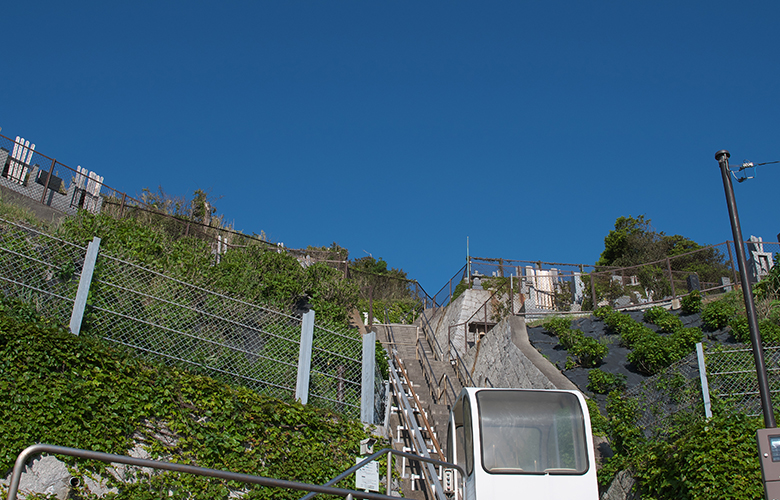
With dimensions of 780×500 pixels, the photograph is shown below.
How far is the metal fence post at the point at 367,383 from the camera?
9414 mm

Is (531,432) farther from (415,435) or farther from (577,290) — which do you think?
(577,290)

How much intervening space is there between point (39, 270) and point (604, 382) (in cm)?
1038

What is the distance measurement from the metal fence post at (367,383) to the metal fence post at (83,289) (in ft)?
14.2

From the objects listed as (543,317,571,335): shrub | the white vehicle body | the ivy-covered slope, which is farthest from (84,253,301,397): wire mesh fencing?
(543,317,571,335): shrub

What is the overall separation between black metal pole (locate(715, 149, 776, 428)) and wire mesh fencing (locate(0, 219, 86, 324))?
896 centimetres

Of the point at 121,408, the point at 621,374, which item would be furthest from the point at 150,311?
the point at 621,374

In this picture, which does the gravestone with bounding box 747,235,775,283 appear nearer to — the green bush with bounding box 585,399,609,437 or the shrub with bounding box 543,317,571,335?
the shrub with bounding box 543,317,571,335

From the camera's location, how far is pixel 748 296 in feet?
25.1

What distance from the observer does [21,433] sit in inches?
240

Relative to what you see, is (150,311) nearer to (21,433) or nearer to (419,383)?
(21,433)

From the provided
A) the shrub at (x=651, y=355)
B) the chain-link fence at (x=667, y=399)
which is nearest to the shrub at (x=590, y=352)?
the shrub at (x=651, y=355)

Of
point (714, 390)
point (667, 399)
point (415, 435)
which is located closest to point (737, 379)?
point (714, 390)

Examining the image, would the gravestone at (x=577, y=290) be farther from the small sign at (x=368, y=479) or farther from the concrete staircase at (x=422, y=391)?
the small sign at (x=368, y=479)

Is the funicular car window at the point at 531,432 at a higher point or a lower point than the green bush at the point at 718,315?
lower
